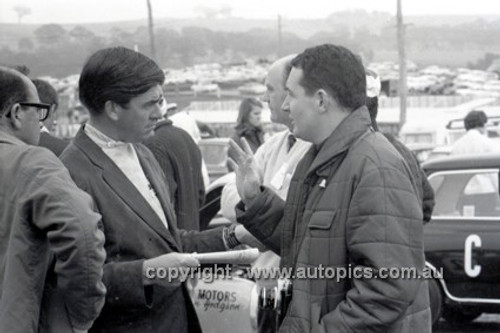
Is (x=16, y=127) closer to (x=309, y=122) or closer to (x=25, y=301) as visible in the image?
(x=25, y=301)

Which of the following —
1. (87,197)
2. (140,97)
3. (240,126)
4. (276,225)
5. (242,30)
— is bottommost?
(242,30)

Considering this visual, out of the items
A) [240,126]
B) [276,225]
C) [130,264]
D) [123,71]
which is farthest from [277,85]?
[240,126]

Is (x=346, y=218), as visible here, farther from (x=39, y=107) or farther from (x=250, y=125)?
(x=250, y=125)

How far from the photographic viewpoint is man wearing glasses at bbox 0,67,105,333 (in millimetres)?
2695

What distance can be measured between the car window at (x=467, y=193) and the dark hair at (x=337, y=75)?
16.1 feet

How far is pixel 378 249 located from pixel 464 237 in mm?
4987

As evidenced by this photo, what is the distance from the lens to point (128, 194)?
122 inches

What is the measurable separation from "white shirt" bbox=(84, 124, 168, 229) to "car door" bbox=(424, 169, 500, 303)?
15.6 ft

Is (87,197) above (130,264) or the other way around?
above

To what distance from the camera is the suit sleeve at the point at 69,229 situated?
2684 millimetres

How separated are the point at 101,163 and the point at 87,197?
0.37m

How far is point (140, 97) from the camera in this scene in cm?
318

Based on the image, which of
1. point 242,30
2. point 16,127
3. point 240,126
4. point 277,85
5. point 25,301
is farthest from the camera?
point 242,30

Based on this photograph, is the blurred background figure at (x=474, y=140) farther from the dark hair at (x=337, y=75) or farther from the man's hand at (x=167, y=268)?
the man's hand at (x=167, y=268)
